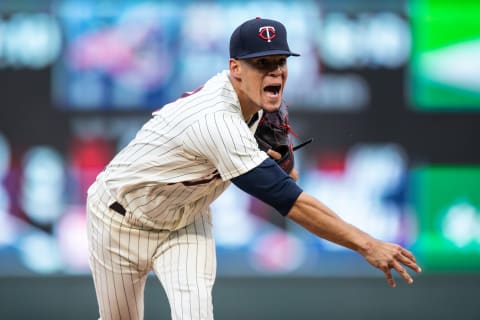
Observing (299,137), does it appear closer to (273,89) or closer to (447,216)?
(447,216)

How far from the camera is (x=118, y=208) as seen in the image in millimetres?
4152

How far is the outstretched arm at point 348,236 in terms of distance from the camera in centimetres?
339

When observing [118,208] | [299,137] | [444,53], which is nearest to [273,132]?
[118,208]

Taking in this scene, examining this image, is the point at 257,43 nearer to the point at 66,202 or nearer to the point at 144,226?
the point at 144,226

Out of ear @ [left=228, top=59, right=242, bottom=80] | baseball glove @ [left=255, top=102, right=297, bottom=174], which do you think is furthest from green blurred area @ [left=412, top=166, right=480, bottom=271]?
ear @ [left=228, top=59, right=242, bottom=80]

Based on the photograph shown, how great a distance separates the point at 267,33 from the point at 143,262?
3.78 ft

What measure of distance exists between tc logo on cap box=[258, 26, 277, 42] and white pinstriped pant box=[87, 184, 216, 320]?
3.07 ft

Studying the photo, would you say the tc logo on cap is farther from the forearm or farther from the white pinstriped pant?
the white pinstriped pant

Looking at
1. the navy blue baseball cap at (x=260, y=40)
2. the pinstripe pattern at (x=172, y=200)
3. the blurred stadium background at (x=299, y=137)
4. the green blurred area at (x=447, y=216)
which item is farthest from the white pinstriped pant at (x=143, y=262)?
the green blurred area at (x=447, y=216)

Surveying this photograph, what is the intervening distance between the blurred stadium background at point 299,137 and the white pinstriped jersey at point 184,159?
2519mm

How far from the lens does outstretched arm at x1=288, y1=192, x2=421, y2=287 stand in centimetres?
339

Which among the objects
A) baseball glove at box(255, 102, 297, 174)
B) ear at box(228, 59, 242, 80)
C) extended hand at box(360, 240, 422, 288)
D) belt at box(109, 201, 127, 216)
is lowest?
belt at box(109, 201, 127, 216)

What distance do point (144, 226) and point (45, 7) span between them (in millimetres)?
2959

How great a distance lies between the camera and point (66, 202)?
265 inches
